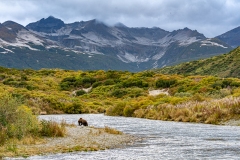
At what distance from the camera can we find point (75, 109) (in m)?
70.6

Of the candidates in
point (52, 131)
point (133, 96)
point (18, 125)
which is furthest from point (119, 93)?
point (18, 125)

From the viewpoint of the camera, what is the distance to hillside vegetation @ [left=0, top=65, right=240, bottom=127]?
44406 mm

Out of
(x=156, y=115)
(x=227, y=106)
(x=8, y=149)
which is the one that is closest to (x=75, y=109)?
(x=156, y=115)

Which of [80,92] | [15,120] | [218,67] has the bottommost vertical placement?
[15,120]

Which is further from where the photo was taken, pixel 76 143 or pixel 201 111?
pixel 201 111

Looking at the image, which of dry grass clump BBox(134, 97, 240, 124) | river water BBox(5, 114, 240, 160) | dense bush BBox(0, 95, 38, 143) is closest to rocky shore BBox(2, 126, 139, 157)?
river water BBox(5, 114, 240, 160)

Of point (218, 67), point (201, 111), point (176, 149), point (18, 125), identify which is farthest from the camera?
point (218, 67)

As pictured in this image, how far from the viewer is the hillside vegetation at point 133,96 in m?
44.4

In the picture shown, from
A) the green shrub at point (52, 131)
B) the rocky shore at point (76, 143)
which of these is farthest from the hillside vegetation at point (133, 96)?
the rocky shore at point (76, 143)

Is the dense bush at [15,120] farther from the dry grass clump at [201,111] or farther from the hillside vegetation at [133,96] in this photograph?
the dry grass clump at [201,111]

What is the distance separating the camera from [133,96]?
8425 cm

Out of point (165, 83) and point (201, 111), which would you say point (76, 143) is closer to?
point (201, 111)

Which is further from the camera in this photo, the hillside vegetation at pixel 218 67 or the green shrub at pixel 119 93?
the hillside vegetation at pixel 218 67

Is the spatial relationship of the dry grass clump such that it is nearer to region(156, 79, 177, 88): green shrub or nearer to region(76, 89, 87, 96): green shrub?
region(156, 79, 177, 88): green shrub
